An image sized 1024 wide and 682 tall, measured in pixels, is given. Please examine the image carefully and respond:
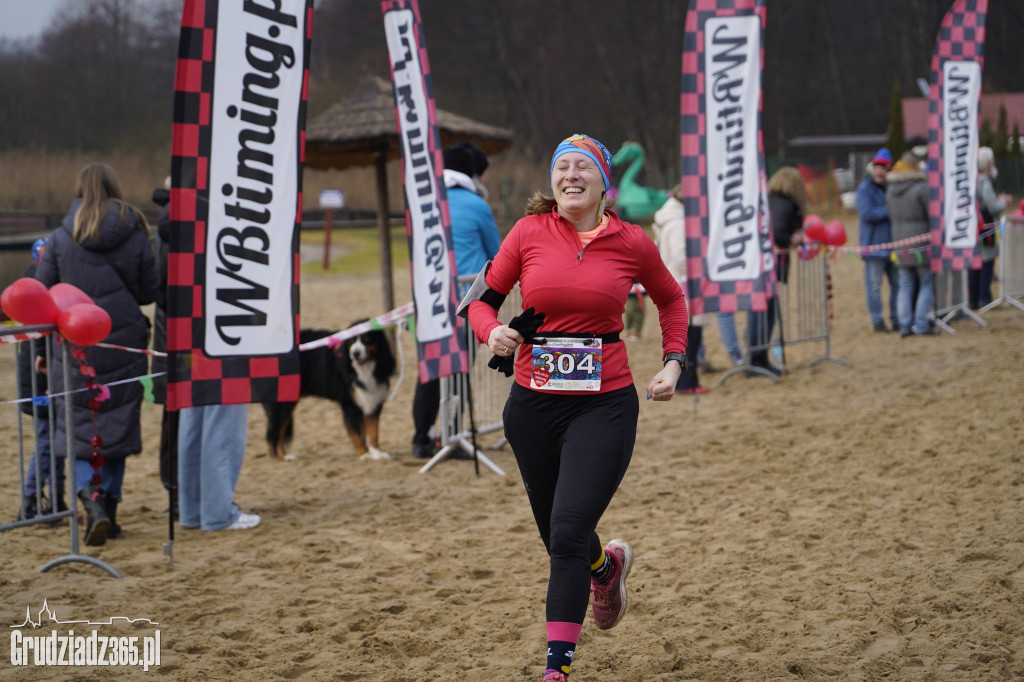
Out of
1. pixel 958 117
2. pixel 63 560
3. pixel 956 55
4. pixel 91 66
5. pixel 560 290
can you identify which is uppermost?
pixel 91 66

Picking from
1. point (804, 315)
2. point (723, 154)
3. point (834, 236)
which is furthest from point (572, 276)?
point (804, 315)

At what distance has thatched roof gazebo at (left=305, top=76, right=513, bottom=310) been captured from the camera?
437 inches

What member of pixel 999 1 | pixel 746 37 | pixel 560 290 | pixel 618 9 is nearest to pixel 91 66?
pixel 746 37

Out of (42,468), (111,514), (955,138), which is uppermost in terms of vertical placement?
(955,138)

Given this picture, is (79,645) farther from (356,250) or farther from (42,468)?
(356,250)

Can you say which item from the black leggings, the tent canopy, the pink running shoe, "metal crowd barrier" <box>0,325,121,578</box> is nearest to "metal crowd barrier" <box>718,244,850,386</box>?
the tent canopy

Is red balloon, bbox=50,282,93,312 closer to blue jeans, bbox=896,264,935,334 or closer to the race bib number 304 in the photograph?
the race bib number 304

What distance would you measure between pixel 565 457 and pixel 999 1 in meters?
53.6

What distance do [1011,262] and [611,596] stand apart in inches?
480

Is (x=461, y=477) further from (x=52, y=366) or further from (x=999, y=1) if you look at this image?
(x=999, y=1)

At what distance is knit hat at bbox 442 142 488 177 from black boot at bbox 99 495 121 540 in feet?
10.4

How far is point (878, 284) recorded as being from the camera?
12.0m

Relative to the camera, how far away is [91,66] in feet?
55.8

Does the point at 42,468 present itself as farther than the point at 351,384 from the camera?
No
